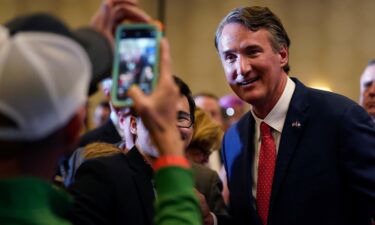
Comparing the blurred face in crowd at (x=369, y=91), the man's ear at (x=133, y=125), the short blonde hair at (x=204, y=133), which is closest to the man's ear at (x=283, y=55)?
the man's ear at (x=133, y=125)

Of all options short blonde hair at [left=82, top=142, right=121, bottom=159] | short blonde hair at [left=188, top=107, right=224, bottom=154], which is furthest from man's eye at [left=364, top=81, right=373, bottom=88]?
short blonde hair at [left=82, top=142, right=121, bottom=159]

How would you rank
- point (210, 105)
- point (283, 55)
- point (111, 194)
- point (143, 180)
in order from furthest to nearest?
point (210, 105), point (283, 55), point (143, 180), point (111, 194)

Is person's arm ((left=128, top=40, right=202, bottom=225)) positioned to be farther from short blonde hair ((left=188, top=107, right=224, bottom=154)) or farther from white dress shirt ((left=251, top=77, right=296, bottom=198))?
short blonde hair ((left=188, top=107, right=224, bottom=154))

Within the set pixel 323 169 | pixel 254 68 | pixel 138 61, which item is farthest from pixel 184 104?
pixel 138 61

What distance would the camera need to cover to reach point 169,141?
1.10 m

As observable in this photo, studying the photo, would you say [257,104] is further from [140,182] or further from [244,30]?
[140,182]

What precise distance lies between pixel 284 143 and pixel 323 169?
0.17 m

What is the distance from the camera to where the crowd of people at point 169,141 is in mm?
977

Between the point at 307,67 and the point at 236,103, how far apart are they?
146 cm

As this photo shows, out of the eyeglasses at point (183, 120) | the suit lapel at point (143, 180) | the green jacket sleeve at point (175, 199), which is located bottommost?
the suit lapel at point (143, 180)

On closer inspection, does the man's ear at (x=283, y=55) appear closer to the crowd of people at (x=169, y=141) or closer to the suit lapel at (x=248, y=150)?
the crowd of people at (x=169, y=141)

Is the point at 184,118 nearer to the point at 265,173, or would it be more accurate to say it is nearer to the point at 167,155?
the point at 265,173

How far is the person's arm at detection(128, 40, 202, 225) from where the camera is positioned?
3.48 ft

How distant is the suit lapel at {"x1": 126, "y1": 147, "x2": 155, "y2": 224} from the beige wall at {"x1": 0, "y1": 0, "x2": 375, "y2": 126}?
15.2 ft
